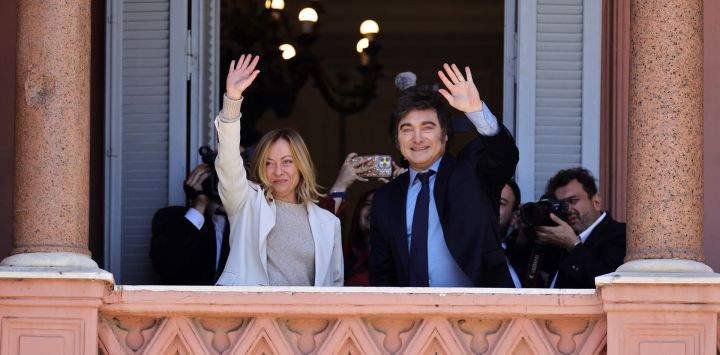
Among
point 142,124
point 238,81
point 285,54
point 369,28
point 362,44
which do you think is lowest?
point 142,124

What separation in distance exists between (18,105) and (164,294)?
1019mm

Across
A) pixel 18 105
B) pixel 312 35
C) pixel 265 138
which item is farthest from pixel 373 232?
pixel 312 35

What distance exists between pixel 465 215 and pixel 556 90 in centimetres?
186

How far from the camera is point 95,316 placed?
21.8ft

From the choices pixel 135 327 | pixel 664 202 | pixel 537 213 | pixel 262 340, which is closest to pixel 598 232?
pixel 537 213

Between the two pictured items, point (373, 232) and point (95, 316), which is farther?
point (373, 232)

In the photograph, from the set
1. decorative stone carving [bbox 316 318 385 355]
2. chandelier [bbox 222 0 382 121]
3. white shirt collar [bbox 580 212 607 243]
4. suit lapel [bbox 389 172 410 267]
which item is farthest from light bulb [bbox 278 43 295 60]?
decorative stone carving [bbox 316 318 385 355]

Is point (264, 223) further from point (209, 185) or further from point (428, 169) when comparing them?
point (209, 185)

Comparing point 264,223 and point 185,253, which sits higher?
point 264,223

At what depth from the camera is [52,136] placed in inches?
270

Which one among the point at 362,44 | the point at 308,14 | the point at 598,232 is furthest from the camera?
the point at 362,44

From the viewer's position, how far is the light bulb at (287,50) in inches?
527

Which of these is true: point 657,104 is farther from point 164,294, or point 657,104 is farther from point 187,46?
point 187,46

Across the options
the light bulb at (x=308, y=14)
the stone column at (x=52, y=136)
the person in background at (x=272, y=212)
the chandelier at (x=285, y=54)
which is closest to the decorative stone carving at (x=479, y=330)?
the person in background at (x=272, y=212)
